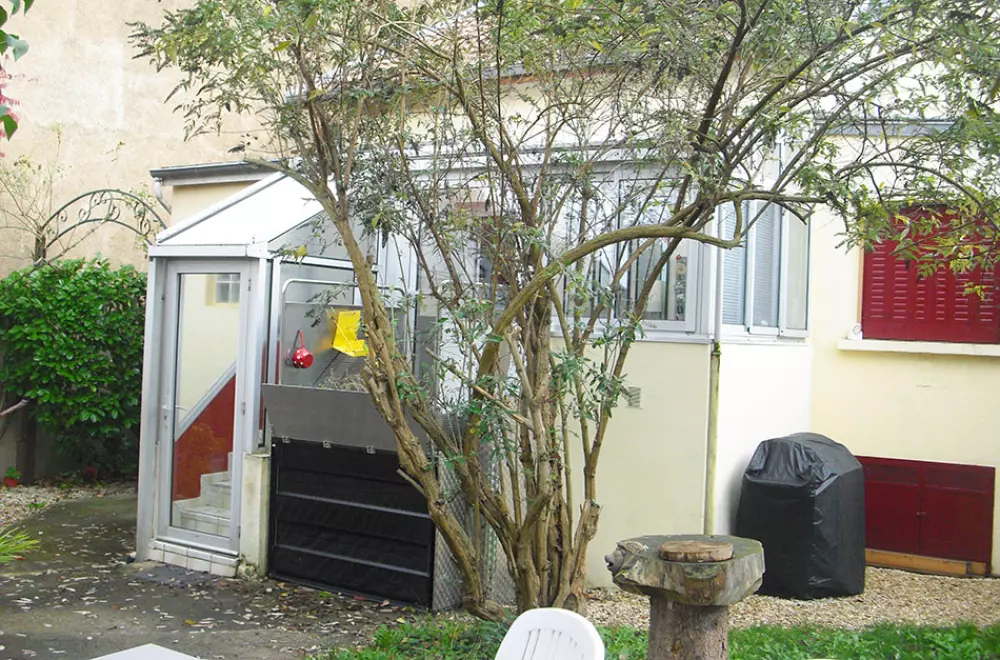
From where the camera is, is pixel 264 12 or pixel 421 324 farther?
pixel 421 324

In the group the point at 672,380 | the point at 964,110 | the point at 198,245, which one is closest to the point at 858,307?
the point at 672,380

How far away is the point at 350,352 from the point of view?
8.19 meters

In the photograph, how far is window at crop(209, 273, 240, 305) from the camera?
7.96 meters

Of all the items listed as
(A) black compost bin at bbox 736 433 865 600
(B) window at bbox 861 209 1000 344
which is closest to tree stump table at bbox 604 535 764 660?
(A) black compost bin at bbox 736 433 865 600

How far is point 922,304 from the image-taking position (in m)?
8.30

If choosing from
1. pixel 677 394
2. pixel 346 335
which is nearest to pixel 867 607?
pixel 677 394

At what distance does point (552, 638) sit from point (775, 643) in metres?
2.81

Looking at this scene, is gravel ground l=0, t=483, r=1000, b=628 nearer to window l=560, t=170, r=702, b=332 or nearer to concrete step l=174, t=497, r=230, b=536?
window l=560, t=170, r=702, b=332

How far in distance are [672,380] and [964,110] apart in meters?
2.60

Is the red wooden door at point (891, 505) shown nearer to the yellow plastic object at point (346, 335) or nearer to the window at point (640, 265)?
the window at point (640, 265)

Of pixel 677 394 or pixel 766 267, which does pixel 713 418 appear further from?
pixel 766 267

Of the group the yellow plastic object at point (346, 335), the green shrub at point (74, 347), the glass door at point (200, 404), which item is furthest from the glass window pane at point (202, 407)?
the green shrub at point (74, 347)

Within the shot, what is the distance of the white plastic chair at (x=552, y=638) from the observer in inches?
128

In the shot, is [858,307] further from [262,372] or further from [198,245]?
[198,245]
